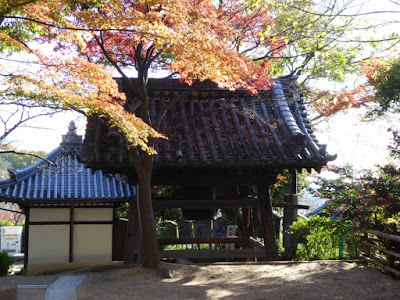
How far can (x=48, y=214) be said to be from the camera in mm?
15953

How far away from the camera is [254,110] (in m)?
10.8

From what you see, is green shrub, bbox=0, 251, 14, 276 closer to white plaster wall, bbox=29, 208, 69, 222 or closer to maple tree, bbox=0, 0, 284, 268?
Result: white plaster wall, bbox=29, 208, 69, 222

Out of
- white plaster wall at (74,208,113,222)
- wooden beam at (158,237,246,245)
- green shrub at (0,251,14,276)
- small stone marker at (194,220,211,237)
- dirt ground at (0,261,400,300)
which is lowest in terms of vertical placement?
green shrub at (0,251,14,276)

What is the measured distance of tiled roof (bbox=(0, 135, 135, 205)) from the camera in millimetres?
15320

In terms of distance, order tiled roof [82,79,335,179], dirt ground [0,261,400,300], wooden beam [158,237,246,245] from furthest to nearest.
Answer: wooden beam [158,237,246,245] → tiled roof [82,79,335,179] → dirt ground [0,261,400,300]

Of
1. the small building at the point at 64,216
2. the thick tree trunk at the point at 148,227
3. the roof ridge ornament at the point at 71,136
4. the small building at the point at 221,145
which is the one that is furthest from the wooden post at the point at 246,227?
the roof ridge ornament at the point at 71,136

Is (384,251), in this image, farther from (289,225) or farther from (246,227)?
(289,225)

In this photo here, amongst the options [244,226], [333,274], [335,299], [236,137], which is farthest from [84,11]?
[244,226]

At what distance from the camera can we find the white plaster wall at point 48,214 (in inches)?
623

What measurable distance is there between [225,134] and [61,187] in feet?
26.8

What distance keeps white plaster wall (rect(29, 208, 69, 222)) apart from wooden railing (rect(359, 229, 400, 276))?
10527 mm

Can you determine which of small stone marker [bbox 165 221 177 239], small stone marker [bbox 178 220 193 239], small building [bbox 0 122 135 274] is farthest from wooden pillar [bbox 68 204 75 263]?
small stone marker [bbox 178 220 193 239]

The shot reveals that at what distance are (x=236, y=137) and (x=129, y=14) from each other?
13.6ft

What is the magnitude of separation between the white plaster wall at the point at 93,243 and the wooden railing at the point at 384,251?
9.57 metres
